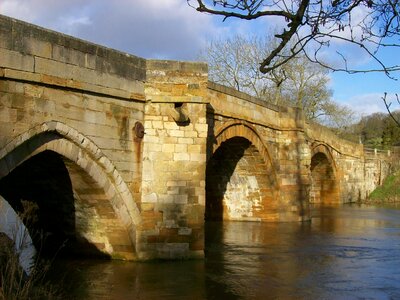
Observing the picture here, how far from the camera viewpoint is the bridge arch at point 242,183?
624 inches

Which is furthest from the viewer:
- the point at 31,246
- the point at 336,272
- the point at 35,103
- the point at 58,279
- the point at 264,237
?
the point at 264,237

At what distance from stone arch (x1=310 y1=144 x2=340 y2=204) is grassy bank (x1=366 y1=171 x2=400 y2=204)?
4156 mm

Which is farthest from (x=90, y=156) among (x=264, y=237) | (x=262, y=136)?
(x=262, y=136)

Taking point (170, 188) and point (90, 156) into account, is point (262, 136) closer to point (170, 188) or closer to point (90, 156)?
point (170, 188)

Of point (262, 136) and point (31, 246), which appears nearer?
point (31, 246)

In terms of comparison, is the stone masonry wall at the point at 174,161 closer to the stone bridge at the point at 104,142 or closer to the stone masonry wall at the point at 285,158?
the stone bridge at the point at 104,142

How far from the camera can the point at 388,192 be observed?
3183cm

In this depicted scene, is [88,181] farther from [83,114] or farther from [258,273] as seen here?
[258,273]

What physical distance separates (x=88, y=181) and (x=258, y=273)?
3.21 m

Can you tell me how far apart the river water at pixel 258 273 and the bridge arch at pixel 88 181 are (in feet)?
1.45

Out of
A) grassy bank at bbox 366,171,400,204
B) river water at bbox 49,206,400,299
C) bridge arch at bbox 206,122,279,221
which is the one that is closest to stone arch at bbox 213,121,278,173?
bridge arch at bbox 206,122,279,221

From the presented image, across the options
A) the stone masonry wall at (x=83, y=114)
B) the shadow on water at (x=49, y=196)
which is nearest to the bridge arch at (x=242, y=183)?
the stone masonry wall at (x=83, y=114)

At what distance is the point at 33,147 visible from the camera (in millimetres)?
7797

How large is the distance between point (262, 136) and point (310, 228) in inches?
124
